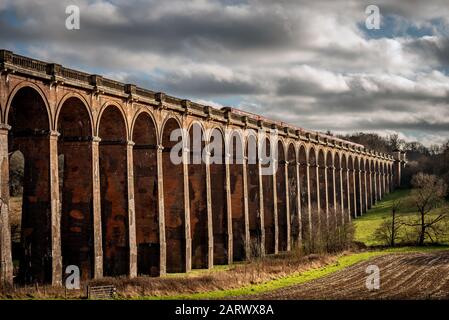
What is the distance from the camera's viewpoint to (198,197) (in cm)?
4200

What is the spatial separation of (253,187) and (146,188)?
1525 centimetres

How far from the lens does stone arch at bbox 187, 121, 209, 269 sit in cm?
4110

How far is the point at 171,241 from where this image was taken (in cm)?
3903

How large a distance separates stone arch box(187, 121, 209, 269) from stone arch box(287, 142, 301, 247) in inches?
579

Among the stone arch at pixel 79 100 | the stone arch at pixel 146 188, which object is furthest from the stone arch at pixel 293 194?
the stone arch at pixel 79 100

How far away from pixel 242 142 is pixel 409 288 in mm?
21446

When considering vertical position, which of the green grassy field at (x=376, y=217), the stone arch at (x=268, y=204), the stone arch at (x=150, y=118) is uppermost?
the stone arch at (x=150, y=118)

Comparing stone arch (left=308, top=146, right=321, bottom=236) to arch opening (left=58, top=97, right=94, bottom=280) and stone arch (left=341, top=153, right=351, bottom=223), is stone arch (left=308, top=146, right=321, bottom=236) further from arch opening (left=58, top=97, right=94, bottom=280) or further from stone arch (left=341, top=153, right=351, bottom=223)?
arch opening (left=58, top=97, right=94, bottom=280)

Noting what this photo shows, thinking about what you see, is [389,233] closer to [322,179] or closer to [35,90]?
[322,179]

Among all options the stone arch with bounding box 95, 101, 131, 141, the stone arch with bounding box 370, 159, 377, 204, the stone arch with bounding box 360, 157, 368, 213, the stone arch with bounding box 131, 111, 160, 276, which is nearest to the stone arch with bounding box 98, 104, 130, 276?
the stone arch with bounding box 95, 101, 131, 141

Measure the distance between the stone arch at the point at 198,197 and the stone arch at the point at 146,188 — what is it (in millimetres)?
5049

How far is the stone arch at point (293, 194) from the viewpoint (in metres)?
55.8

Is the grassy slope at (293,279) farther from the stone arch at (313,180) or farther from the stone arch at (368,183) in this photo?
the stone arch at (368,183)
